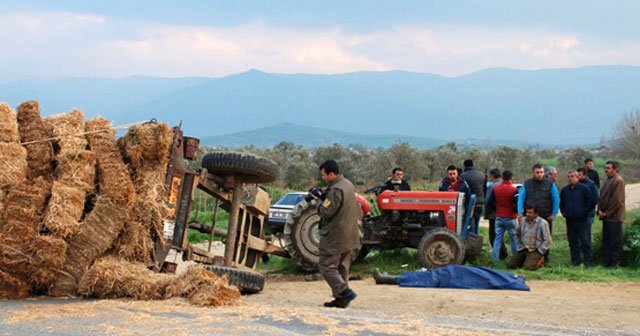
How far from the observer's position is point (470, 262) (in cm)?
1641

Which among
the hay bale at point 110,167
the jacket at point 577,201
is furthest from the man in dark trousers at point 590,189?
the hay bale at point 110,167

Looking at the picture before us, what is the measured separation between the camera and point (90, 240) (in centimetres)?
1063

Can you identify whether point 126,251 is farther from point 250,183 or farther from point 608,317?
point 608,317

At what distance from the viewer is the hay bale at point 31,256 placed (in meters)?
10.1

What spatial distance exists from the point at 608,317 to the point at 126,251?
616 centimetres

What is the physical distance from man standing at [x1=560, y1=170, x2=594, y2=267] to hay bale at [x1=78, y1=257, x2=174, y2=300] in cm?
849

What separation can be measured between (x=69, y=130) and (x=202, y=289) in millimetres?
3033

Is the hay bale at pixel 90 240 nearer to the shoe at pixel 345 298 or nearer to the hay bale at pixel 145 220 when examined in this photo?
the hay bale at pixel 145 220

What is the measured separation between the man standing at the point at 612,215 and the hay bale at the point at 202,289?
8.27 metres

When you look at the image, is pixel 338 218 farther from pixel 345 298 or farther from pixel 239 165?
pixel 239 165

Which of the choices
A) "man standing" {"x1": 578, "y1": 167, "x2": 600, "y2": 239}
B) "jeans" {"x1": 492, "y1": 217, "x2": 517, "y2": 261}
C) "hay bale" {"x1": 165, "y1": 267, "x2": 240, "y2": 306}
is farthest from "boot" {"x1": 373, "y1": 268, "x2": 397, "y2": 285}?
"hay bale" {"x1": 165, "y1": 267, "x2": 240, "y2": 306}

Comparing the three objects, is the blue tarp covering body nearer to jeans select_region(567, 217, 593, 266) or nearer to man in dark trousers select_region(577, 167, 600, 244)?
jeans select_region(567, 217, 593, 266)

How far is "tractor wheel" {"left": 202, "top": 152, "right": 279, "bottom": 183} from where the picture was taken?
12.5 meters

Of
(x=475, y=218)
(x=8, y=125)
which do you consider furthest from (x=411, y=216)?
(x=8, y=125)
